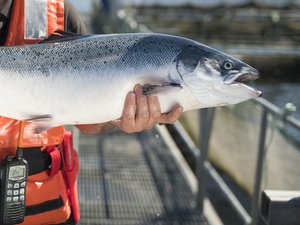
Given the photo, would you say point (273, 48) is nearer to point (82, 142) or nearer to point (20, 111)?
point (82, 142)

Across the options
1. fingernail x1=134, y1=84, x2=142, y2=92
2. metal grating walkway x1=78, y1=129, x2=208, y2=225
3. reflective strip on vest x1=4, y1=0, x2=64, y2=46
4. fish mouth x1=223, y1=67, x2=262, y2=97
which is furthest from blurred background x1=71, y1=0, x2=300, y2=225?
reflective strip on vest x1=4, y1=0, x2=64, y2=46

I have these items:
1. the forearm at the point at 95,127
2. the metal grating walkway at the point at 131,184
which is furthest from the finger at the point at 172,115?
the metal grating walkway at the point at 131,184

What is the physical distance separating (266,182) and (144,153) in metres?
2.55

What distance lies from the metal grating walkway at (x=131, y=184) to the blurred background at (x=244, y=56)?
619 mm

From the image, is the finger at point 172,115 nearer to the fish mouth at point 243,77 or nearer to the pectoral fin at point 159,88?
the pectoral fin at point 159,88

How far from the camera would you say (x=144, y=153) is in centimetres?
670

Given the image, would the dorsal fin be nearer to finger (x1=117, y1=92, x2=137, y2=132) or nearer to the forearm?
finger (x1=117, y1=92, x2=137, y2=132)

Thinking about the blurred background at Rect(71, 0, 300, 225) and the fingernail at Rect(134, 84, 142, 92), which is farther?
the blurred background at Rect(71, 0, 300, 225)

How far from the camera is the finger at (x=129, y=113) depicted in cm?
270

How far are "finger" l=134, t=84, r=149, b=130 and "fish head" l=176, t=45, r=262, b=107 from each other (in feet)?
0.72

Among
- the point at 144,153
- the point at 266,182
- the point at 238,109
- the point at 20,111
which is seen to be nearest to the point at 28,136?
the point at 20,111

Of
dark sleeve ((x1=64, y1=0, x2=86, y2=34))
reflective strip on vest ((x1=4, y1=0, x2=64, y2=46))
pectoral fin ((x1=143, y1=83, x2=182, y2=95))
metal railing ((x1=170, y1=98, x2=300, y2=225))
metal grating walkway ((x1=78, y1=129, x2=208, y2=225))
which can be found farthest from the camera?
metal grating walkway ((x1=78, y1=129, x2=208, y2=225))

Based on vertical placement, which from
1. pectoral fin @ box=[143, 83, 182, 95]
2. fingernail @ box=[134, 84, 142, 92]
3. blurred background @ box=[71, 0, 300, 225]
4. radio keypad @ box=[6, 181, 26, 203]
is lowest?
blurred background @ box=[71, 0, 300, 225]

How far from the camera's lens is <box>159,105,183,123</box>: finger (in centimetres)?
274
